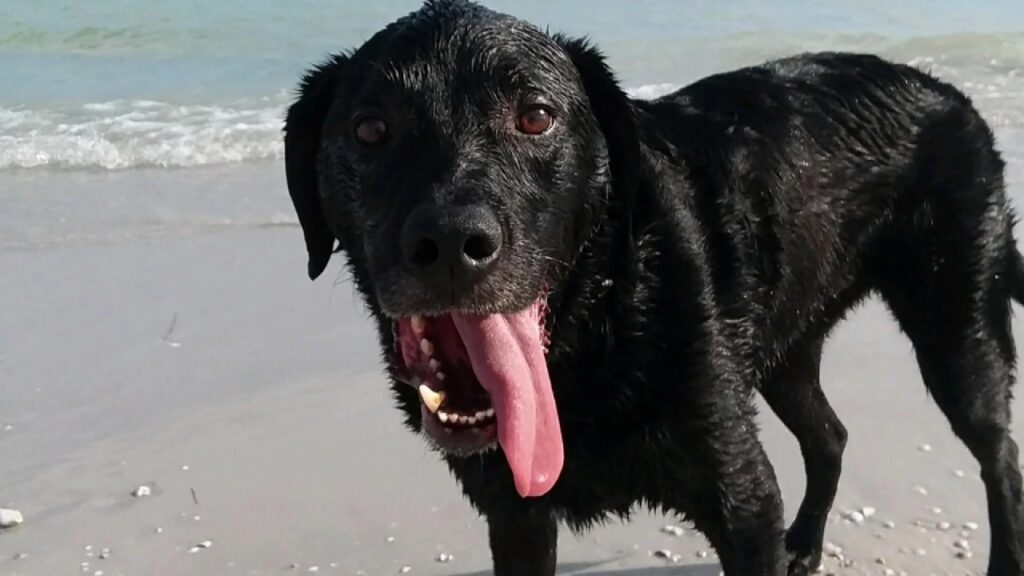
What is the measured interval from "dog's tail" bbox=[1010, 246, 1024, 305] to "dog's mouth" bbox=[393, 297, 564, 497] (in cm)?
183

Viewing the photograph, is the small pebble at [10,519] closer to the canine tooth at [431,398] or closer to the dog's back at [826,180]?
the canine tooth at [431,398]

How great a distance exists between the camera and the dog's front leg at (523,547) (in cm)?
320

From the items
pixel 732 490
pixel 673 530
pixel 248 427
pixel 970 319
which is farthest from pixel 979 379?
pixel 248 427

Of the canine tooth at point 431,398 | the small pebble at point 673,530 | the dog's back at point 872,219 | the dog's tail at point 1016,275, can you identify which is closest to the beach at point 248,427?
the small pebble at point 673,530

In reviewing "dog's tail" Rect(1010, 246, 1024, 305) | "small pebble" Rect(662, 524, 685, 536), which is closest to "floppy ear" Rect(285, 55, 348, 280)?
"small pebble" Rect(662, 524, 685, 536)

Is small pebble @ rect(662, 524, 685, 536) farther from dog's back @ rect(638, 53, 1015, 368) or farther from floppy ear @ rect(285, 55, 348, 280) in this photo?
floppy ear @ rect(285, 55, 348, 280)

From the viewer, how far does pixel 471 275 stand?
2428 millimetres

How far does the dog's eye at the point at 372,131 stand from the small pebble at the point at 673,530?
182 centimetres

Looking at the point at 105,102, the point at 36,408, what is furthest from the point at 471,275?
the point at 105,102

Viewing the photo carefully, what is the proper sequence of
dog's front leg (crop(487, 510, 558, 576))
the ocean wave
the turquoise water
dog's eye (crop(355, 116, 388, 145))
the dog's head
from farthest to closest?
the turquoise water, the ocean wave, dog's front leg (crop(487, 510, 558, 576)), dog's eye (crop(355, 116, 388, 145)), the dog's head

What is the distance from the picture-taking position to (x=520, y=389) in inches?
102

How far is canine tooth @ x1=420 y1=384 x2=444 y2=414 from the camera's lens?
2.65 m

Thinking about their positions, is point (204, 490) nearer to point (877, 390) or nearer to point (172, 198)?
point (877, 390)

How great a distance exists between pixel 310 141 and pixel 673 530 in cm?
176
